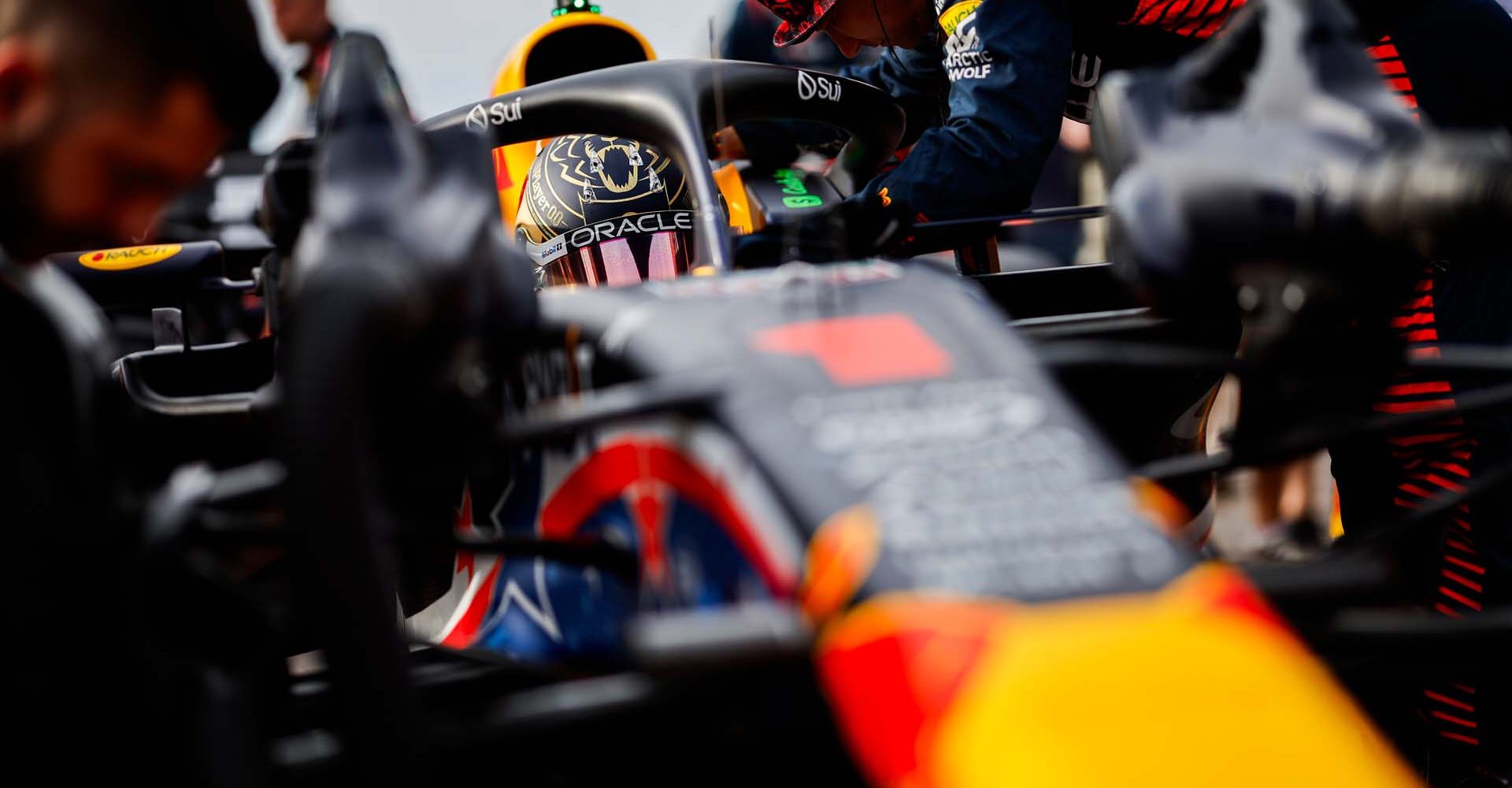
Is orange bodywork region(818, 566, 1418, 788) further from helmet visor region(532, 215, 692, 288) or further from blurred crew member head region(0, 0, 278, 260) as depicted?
helmet visor region(532, 215, 692, 288)

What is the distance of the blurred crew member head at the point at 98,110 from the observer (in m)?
1.01

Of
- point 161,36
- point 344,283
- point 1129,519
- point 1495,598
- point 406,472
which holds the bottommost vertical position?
point 1495,598

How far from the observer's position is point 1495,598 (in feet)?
6.50

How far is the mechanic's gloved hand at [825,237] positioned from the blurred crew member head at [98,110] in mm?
571

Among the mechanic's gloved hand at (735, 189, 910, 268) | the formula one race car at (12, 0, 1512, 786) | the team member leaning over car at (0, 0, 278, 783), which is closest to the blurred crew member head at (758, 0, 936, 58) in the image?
the mechanic's gloved hand at (735, 189, 910, 268)

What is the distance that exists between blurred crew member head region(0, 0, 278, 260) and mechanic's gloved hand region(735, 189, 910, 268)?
1.87 ft

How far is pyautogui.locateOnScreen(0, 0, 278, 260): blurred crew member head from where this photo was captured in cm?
101

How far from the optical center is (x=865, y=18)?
2840 millimetres

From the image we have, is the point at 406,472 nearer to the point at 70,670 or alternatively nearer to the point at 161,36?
the point at 70,670

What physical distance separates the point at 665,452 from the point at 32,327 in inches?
18.9

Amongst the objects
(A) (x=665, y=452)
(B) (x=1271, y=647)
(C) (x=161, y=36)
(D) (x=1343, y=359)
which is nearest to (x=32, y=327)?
(C) (x=161, y=36)

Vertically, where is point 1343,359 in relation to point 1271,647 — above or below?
above

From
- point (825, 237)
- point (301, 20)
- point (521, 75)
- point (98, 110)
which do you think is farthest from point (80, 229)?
point (301, 20)

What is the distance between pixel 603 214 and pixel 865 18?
0.83m
